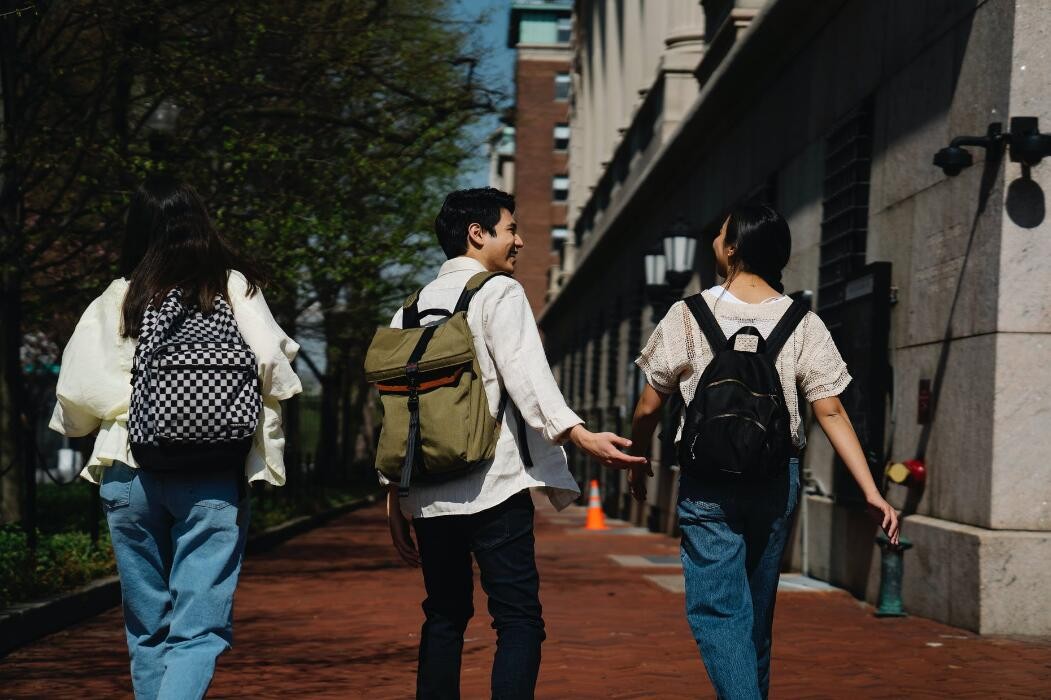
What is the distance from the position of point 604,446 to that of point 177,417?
1.18 m

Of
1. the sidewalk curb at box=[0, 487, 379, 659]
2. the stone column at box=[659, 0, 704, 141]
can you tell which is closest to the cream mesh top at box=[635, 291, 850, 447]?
the sidewalk curb at box=[0, 487, 379, 659]

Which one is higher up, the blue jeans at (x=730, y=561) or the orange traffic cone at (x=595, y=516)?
the blue jeans at (x=730, y=561)

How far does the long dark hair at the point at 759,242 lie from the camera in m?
4.90

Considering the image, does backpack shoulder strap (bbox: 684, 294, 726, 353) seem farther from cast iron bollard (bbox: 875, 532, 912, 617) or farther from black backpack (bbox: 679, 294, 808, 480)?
cast iron bollard (bbox: 875, 532, 912, 617)

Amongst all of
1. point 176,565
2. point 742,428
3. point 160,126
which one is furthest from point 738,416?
point 160,126

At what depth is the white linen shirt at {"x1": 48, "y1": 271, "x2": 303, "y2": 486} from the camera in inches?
181

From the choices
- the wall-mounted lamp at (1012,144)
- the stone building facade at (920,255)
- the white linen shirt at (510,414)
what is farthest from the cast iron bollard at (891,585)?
the white linen shirt at (510,414)

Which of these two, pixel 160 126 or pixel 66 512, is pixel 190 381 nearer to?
pixel 160 126

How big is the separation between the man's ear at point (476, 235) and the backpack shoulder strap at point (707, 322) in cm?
66

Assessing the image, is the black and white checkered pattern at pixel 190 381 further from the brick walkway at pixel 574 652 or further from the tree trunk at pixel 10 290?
the tree trunk at pixel 10 290

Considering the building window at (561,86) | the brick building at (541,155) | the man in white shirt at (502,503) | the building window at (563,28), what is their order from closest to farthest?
the man in white shirt at (502,503)
the brick building at (541,155)
the building window at (561,86)
the building window at (563,28)

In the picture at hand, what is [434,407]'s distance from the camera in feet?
14.9

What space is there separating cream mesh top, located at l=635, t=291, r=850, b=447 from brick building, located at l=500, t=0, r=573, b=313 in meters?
72.2

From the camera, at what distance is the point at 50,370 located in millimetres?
38406
